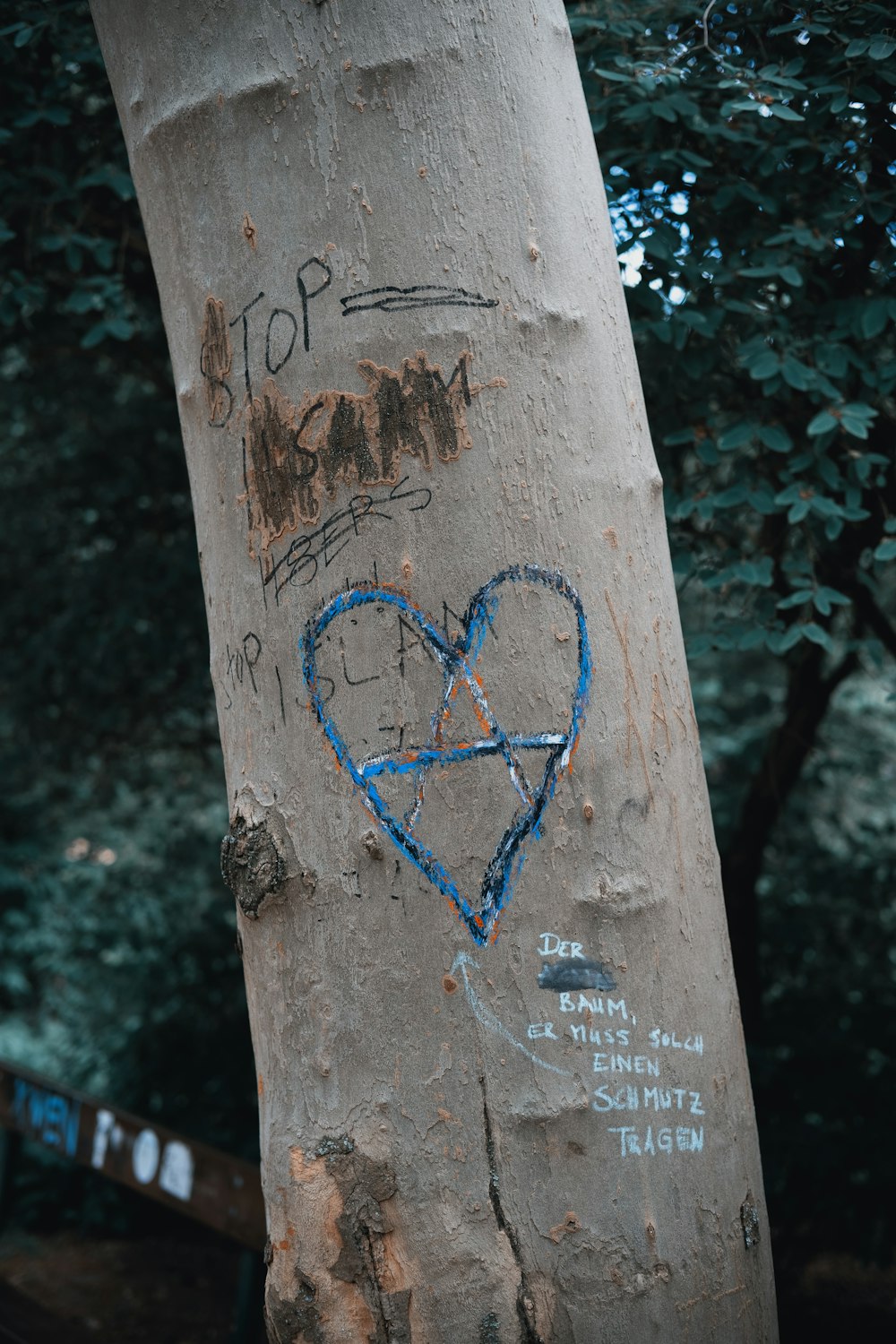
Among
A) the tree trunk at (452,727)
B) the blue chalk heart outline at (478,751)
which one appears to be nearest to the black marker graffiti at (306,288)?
the tree trunk at (452,727)

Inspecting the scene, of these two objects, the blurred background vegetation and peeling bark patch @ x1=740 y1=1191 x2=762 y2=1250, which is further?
the blurred background vegetation

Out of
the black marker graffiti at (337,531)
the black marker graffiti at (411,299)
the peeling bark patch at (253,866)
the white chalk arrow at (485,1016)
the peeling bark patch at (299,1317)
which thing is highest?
the black marker graffiti at (411,299)

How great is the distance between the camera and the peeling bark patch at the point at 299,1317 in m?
1.35

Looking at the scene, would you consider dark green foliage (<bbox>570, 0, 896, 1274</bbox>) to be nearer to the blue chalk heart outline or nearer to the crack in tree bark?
the blue chalk heart outline

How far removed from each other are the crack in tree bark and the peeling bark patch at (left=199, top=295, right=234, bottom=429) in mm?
870

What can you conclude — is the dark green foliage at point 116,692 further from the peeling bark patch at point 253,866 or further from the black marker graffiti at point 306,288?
the peeling bark patch at point 253,866

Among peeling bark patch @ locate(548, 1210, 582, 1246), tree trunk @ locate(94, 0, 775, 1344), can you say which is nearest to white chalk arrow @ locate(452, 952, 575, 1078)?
tree trunk @ locate(94, 0, 775, 1344)

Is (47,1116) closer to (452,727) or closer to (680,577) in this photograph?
(680,577)

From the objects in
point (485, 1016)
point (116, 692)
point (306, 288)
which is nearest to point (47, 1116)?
point (116, 692)

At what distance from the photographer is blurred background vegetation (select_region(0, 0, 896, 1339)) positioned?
2500mm

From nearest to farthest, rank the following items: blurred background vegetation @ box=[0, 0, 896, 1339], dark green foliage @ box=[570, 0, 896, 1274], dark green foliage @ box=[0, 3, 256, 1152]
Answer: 1. dark green foliage @ box=[570, 0, 896, 1274]
2. blurred background vegetation @ box=[0, 0, 896, 1339]
3. dark green foliage @ box=[0, 3, 256, 1152]

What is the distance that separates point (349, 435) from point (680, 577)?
1580 mm

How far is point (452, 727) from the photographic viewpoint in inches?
52.0

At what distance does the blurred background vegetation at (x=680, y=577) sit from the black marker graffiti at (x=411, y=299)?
3.79ft
